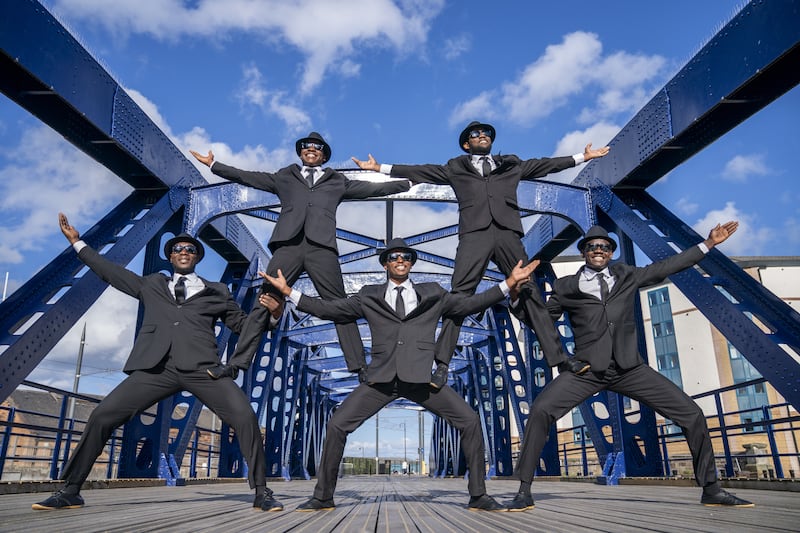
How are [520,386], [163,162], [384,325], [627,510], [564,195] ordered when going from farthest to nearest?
[520,386], [564,195], [163,162], [384,325], [627,510]

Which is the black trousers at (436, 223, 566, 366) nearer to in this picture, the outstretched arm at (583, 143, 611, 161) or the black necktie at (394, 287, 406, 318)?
the black necktie at (394, 287, 406, 318)

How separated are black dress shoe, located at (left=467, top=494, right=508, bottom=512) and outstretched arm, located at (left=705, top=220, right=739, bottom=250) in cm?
275

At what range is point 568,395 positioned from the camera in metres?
4.72

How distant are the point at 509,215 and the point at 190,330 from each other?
3063mm

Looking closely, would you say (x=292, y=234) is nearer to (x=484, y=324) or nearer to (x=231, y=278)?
(x=231, y=278)

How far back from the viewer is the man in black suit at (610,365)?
14.8 ft

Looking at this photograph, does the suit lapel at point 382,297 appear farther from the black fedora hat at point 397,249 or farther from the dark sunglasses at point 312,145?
the dark sunglasses at point 312,145

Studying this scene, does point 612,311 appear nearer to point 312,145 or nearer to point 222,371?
point 222,371

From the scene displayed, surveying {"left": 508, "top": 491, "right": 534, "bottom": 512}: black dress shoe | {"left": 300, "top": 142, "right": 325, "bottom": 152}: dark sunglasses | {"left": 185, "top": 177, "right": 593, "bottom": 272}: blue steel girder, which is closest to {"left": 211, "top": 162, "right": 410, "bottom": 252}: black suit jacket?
{"left": 300, "top": 142, "right": 325, "bottom": 152}: dark sunglasses

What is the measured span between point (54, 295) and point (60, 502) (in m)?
4.07

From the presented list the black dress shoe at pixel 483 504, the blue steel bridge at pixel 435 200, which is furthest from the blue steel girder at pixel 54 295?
the black dress shoe at pixel 483 504

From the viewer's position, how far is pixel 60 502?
4.26 m

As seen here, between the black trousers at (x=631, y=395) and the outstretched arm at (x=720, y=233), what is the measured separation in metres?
1.20

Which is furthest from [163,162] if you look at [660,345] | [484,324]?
[660,345]
